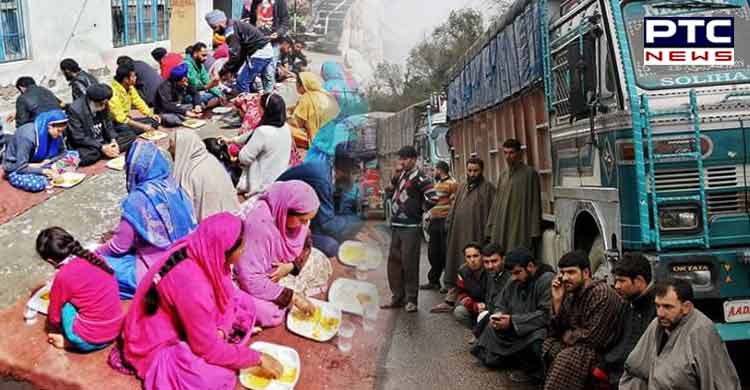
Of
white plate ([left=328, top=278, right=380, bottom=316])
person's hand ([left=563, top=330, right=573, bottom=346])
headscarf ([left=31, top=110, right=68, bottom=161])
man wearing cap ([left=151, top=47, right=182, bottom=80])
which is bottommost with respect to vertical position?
person's hand ([left=563, top=330, right=573, bottom=346])

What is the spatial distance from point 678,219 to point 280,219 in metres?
2.48

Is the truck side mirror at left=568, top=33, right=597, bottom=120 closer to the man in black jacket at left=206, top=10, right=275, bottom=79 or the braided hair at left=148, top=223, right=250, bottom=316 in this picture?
the man in black jacket at left=206, top=10, right=275, bottom=79

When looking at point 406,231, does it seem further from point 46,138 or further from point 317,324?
point 46,138

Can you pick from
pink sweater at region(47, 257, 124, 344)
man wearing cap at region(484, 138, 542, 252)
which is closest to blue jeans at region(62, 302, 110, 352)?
pink sweater at region(47, 257, 124, 344)

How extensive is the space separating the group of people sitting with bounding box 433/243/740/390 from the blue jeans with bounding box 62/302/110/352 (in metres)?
2.22

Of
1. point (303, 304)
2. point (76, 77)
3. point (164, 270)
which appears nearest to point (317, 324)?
point (303, 304)

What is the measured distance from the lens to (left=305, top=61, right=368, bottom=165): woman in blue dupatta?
7.63 feet

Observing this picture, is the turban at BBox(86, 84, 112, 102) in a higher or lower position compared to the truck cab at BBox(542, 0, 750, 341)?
higher

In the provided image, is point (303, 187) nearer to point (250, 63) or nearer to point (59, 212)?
point (250, 63)

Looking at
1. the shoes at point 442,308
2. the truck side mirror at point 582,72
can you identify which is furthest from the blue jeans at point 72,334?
the shoes at point 442,308

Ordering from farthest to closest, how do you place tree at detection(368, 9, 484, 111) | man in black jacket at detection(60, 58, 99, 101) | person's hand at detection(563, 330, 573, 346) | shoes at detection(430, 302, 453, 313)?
shoes at detection(430, 302, 453, 313)
man in black jacket at detection(60, 58, 99, 101)
person's hand at detection(563, 330, 573, 346)
tree at detection(368, 9, 484, 111)

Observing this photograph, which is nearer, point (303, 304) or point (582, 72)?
point (303, 304)

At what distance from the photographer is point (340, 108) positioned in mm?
2416

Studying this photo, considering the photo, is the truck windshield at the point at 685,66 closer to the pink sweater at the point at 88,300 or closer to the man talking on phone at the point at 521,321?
the man talking on phone at the point at 521,321
